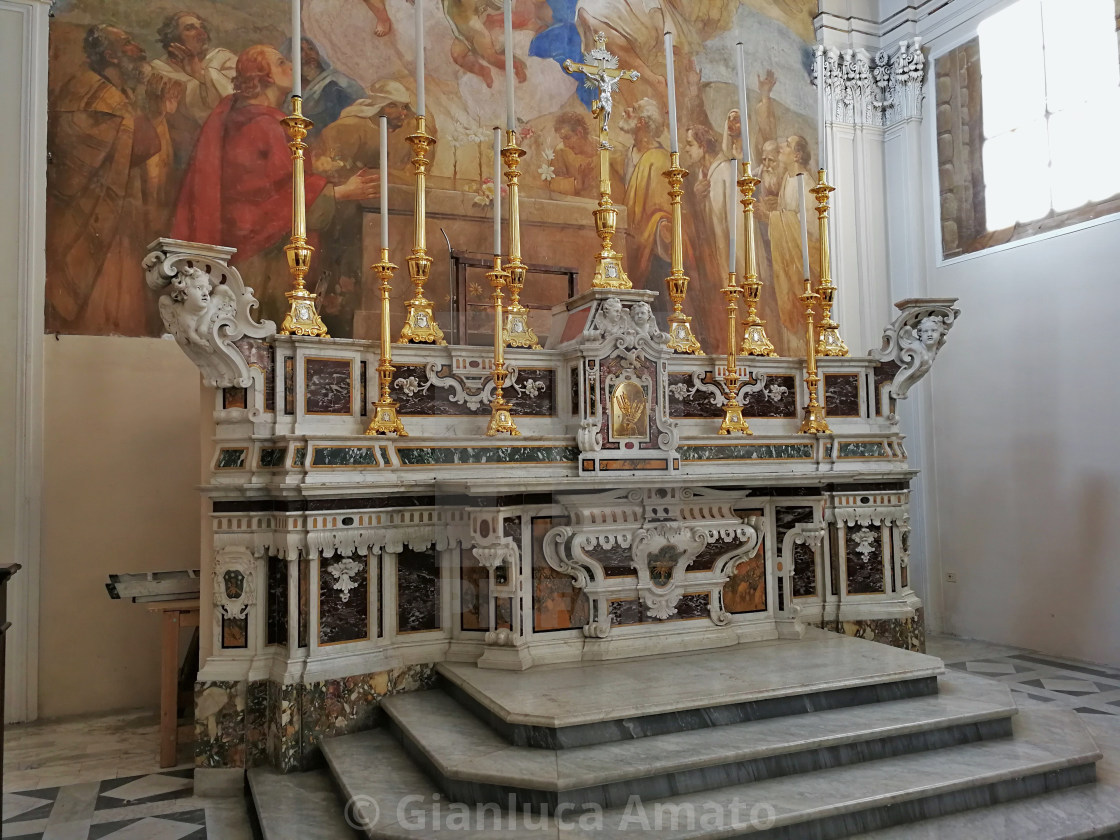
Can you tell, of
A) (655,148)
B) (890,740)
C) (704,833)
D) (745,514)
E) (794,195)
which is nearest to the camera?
(704,833)

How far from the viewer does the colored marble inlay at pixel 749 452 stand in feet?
20.1

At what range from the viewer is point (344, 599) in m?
5.05

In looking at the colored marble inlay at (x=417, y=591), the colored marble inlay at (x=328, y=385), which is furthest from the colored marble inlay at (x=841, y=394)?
the colored marble inlay at (x=328, y=385)

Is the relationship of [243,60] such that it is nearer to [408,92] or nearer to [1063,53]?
[408,92]

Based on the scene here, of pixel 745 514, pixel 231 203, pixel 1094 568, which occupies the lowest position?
pixel 1094 568

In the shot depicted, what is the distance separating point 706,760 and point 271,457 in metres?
2.91

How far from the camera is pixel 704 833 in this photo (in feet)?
11.6

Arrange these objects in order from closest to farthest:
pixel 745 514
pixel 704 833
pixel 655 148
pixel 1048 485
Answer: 1. pixel 704 833
2. pixel 745 514
3. pixel 1048 485
4. pixel 655 148

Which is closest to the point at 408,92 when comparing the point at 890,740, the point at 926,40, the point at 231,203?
the point at 231,203

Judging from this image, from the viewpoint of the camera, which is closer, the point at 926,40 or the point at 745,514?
the point at 745,514

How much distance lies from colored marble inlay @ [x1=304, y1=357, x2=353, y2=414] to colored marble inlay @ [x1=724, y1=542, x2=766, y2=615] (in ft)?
9.22

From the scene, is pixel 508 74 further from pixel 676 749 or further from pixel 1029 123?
pixel 1029 123

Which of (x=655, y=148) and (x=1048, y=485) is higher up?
(x=655, y=148)

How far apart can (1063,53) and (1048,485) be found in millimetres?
4042
